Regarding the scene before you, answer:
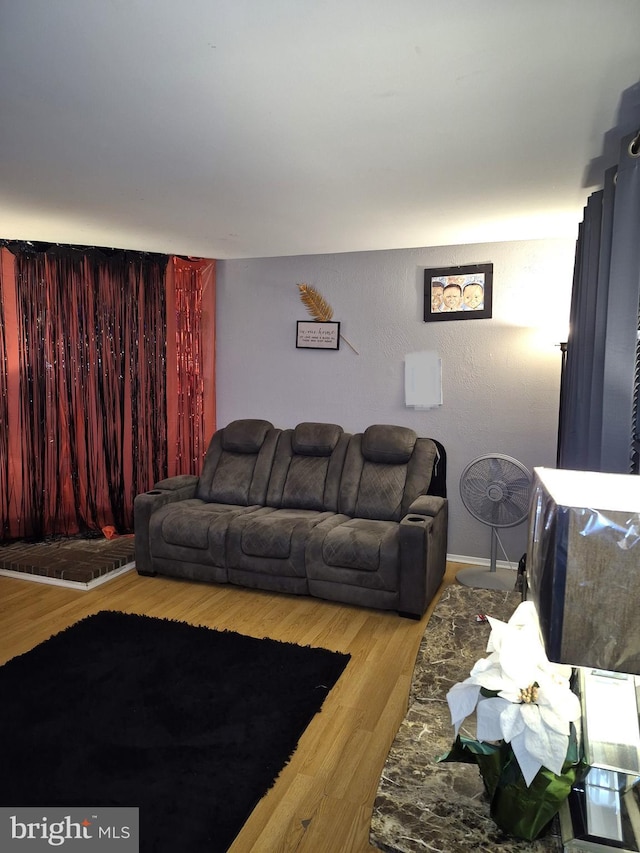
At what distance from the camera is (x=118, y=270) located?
446 centimetres

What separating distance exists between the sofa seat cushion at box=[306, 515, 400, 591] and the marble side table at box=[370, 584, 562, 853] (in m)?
1.83

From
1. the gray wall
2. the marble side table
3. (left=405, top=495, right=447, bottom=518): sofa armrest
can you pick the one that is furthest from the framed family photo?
the marble side table

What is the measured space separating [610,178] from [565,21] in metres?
0.84

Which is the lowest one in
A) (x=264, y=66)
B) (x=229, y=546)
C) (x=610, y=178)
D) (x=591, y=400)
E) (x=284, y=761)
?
(x=284, y=761)

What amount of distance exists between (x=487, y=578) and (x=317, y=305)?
95.6 inches

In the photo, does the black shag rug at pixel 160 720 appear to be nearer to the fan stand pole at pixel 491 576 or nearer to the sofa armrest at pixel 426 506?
the sofa armrest at pixel 426 506

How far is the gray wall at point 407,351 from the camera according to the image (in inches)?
153

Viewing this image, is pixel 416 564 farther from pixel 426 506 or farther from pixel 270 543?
pixel 270 543

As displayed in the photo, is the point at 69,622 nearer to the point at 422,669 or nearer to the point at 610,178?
the point at 422,669

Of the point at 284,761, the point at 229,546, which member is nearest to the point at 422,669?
the point at 284,761

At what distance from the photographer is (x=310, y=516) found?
3.76 m

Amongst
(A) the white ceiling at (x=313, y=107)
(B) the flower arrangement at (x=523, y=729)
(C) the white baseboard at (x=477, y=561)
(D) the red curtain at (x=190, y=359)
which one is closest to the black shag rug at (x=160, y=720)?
(B) the flower arrangement at (x=523, y=729)

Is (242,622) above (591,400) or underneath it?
underneath

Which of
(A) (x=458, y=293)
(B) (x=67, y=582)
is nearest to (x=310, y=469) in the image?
(A) (x=458, y=293)
